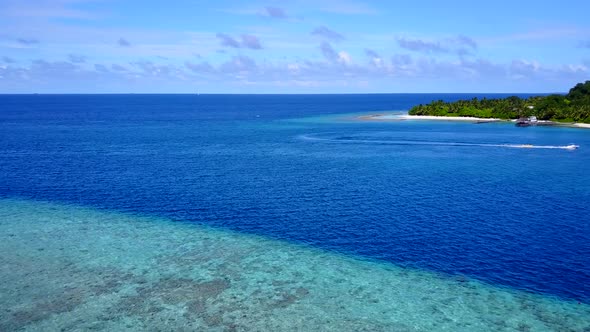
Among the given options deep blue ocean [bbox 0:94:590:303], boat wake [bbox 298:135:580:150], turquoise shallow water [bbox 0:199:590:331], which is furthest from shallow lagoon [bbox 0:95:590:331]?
boat wake [bbox 298:135:580:150]

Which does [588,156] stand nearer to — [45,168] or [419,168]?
[419,168]

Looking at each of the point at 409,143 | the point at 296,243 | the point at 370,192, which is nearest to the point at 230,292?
the point at 296,243

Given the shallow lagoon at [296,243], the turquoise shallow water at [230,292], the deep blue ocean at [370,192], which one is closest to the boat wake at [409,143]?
the deep blue ocean at [370,192]

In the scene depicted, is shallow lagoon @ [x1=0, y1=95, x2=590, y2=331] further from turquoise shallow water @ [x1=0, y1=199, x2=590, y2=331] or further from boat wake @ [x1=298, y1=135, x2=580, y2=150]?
boat wake @ [x1=298, y1=135, x2=580, y2=150]

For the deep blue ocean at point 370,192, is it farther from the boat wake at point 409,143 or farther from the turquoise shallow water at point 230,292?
the turquoise shallow water at point 230,292

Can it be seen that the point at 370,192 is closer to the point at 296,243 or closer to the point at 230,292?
the point at 296,243

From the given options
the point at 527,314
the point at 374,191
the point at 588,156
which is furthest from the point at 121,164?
the point at 588,156
